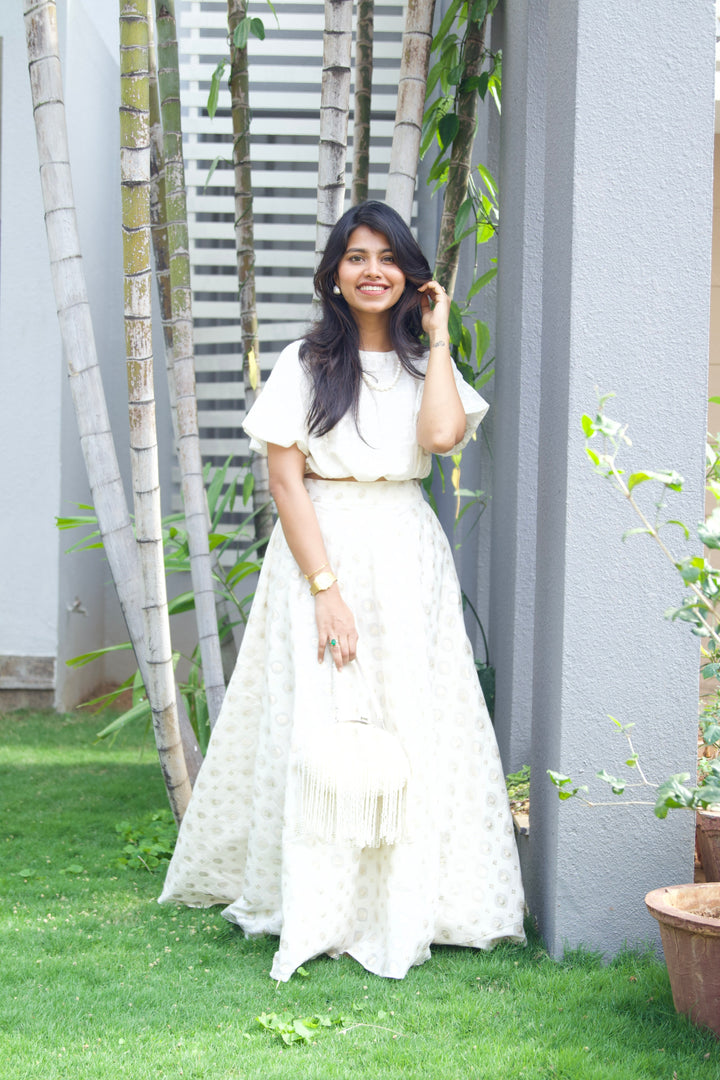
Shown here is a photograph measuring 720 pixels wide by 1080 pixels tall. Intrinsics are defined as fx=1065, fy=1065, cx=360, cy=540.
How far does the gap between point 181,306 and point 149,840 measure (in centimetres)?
156

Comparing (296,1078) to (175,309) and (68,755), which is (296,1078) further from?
(68,755)

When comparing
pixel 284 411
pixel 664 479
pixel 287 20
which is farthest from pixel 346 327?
pixel 287 20

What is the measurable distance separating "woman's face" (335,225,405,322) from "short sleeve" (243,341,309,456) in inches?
8.2

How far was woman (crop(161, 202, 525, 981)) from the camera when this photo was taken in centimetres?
224

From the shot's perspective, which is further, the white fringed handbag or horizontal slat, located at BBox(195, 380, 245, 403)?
horizontal slat, located at BBox(195, 380, 245, 403)

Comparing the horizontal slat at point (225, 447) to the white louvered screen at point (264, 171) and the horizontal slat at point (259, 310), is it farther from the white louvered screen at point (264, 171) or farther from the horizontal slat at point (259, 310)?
the horizontal slat at point (259, 310)

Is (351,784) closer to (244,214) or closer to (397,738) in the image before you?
(397,738)

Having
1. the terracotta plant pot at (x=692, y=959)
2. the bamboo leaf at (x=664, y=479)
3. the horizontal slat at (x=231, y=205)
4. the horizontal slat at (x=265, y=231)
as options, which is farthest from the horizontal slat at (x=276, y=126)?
the terracotta plant pot at (x=692, y=959)

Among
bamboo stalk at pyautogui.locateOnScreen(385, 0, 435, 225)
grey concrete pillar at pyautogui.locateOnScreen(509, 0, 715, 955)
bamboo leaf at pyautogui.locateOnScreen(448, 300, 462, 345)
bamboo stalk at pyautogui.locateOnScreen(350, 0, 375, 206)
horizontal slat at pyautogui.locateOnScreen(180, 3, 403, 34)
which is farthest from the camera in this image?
horizontal slat at pyautogui.locateOnScreen(180, 3, 403, 34)

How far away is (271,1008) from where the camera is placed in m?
2.01

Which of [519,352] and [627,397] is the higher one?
[519,352]

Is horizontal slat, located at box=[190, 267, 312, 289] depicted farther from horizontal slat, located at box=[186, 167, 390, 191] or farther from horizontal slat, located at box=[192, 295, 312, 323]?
horizontal slat, located at box=[186, 167, 390, 191]

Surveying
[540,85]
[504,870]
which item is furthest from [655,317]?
[504,870]

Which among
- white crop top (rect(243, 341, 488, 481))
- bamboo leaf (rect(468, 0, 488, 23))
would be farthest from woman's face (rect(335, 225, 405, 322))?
bamboo leaf (rect(468, 0, 488, 23))
